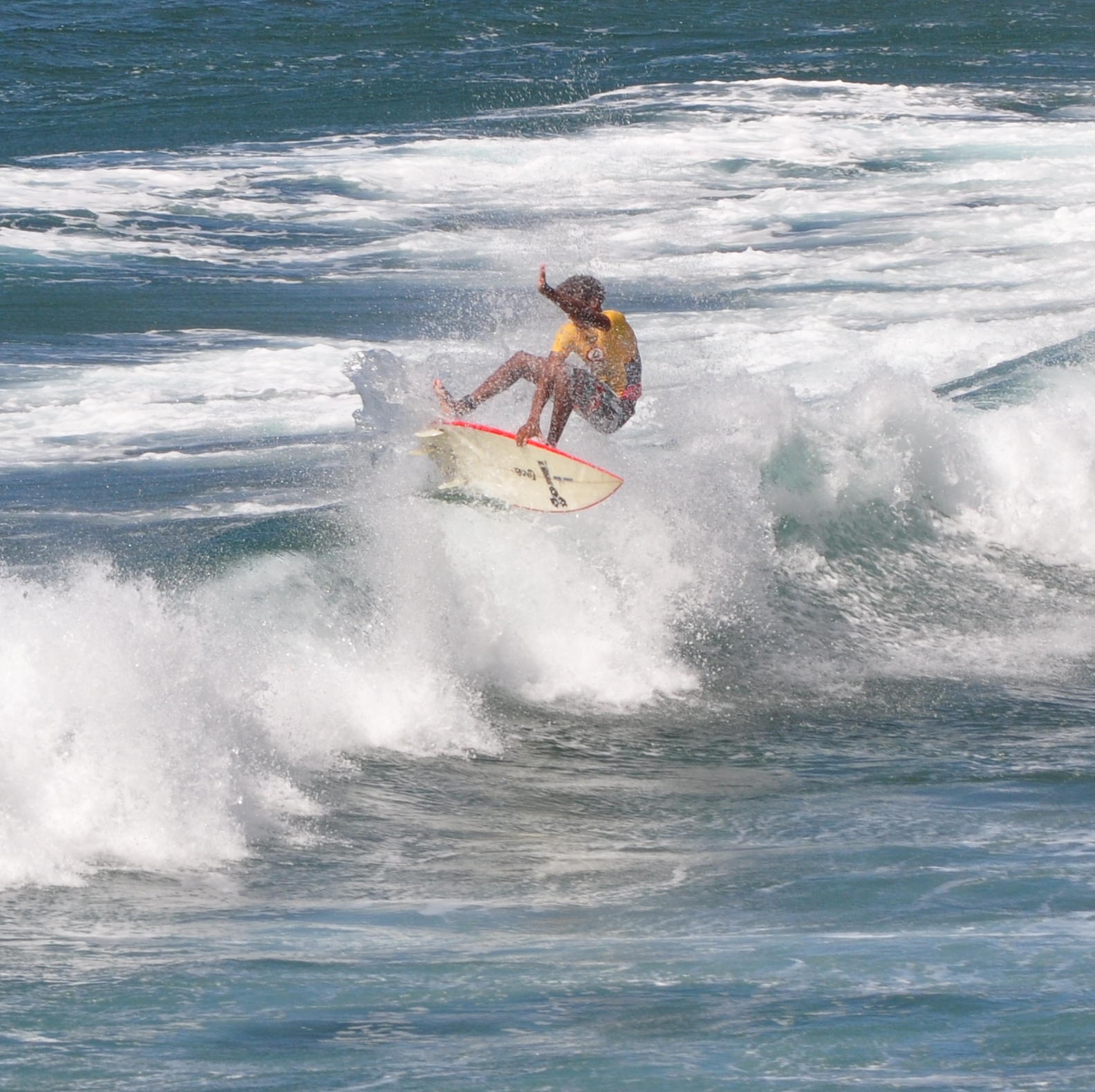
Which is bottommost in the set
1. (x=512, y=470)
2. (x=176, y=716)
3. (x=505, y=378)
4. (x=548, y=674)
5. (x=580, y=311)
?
(x=548, y=674)

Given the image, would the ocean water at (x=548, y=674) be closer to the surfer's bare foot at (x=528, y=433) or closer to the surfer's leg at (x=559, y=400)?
the surfer's bare foot at (x=528, y=433)

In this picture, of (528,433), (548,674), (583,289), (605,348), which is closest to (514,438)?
(528,433)

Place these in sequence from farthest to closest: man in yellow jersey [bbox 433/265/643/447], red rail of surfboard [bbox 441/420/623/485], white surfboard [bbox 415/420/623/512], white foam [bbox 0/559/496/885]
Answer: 1. white surfboard [bbox 415/420/623/512]
2. red rail of surfboard [bbox 441/420/623/485]
3. man in yellow jersey [bbox 433/265/643/447]
4. white foam [bbox 0/559/496/885]

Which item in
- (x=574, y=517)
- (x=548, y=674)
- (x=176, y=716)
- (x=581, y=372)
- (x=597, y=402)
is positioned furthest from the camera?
(x=574, y=517)

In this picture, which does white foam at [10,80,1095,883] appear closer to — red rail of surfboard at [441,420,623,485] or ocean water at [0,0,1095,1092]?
ocean water at [0,0,1095,1092]

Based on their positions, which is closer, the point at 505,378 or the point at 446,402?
the point at 505,378

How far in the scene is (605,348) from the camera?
421 inches

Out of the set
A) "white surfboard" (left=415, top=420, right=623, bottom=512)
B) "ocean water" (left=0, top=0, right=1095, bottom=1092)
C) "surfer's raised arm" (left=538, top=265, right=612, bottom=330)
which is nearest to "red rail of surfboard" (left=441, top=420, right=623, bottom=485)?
"white surfboard" (left=415, top=420, right=623, bottom=512)

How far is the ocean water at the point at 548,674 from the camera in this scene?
5.98m

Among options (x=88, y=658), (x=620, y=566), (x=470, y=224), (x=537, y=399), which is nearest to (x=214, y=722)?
(x=88, y=658)

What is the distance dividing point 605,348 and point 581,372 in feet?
0.73

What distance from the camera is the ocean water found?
5.98 m

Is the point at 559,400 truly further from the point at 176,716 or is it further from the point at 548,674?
the point at 176,716

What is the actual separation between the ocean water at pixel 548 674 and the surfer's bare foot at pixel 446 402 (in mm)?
251
